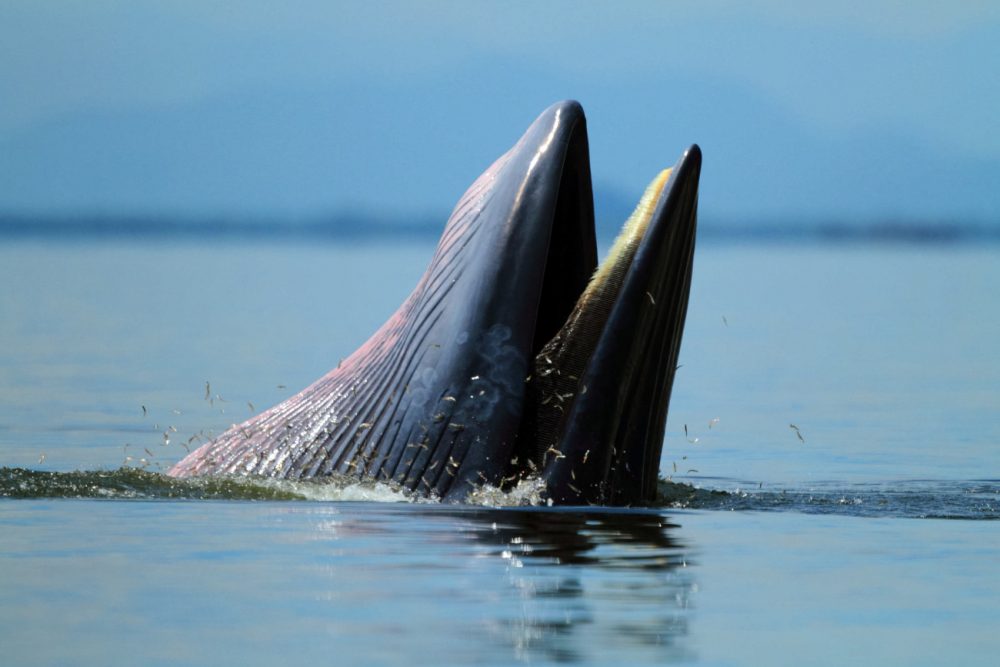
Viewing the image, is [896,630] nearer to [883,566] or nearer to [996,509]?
[883,566]

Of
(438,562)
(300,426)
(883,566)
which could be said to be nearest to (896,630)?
(883,566)

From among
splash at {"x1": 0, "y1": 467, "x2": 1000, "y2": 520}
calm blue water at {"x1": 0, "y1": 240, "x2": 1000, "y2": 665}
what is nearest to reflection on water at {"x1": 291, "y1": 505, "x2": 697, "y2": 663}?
calm blue water at {"x1": 0, "y1": 240, "x2": 1000, "y2": 665}

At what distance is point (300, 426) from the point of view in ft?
36.9

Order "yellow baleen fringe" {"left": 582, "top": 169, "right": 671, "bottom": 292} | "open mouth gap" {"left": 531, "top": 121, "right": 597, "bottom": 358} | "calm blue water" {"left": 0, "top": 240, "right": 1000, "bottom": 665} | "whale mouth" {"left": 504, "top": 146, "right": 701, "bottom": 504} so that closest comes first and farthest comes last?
"calm blue water" {"left": 0, "top": 240, "right": 1000, "bottom": 665} → "whale mouth" {"left": 504, "top": 146, "right": 701, "bottom": 504} → "yellow baleen fringe" {"left": 582, "top": 169, "right": 671, "bottom": 292} → "open mouth gap" {"left": 531, "top": 121, "right": 597, "bottom": 358}

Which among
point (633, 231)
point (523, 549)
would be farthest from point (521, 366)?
point (523, 549)

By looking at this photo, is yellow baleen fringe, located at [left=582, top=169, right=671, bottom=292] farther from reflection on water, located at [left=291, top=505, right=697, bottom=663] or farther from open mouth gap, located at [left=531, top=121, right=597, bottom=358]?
reflection on water, located at [left=291, top=505, right=697, bottom=663]

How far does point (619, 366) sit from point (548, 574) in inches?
71.8

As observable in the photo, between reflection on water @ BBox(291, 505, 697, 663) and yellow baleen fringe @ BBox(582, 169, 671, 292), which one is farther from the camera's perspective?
yellow baleen fringe @ BBox(582, 169, 671, 292)

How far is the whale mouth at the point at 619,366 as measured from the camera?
1046cm

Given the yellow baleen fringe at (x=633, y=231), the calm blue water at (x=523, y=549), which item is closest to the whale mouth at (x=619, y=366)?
the yellow baleen fringe at (x=633, y=231)

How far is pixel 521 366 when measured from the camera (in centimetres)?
1061

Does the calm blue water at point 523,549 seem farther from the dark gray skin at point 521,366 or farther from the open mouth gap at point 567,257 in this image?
the open mouth gap at point 567,257

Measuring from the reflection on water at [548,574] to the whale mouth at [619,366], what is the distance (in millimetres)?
234

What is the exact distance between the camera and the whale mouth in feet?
34.3
